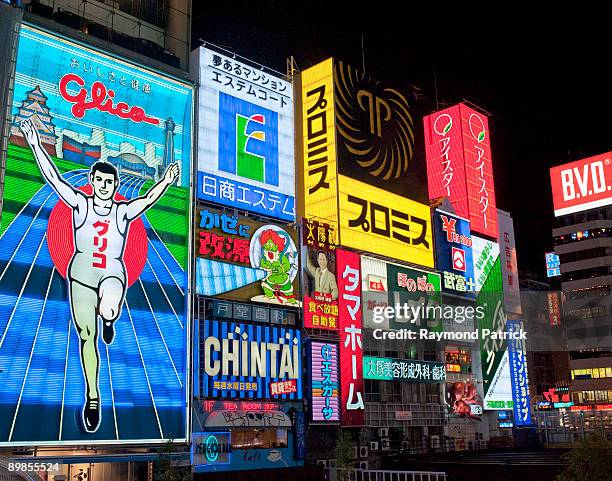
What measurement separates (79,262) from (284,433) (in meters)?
13.4

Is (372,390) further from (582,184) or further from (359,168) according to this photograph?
(582,184)

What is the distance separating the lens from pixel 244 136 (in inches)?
1337

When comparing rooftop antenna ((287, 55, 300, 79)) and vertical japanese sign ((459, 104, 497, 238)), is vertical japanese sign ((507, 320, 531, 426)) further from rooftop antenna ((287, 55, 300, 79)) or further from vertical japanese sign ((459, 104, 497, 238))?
rooftop antenna ((287, 55, 300, 79))

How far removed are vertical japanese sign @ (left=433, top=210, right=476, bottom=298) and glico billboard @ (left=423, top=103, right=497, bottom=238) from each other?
3.55 meters

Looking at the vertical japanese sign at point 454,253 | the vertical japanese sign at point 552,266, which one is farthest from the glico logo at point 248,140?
the vertical japanese sign at point 552,266

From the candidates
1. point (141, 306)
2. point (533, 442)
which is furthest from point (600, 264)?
point (141, 306)

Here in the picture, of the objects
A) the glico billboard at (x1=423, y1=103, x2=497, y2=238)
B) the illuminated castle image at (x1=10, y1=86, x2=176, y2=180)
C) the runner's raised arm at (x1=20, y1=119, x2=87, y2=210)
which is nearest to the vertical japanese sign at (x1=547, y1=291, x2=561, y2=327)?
the glico billboard at (x1=423, y1=103, x2=497, y2=238)

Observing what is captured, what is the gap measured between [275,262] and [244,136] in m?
6.59

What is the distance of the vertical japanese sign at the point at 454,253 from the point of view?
4847cm

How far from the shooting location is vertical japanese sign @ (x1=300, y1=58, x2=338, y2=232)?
136 ft

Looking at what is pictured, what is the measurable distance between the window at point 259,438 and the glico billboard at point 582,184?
59.1m

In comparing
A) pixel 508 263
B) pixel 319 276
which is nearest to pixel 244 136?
pixel 319 276

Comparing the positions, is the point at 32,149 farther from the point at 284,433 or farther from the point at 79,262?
the point at 284,433

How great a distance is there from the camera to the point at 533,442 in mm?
46125
